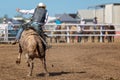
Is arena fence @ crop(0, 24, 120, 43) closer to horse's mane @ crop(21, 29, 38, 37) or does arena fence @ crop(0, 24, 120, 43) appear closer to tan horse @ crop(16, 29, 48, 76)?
horse's mane @ crop(21, 29, 38, 37)

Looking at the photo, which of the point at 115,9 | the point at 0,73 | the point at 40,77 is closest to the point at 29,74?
the point at 40,77

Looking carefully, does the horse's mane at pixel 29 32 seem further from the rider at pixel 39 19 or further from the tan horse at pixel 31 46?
the rider at pixel 39 19

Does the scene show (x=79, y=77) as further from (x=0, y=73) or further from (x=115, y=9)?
(x=115, y=9)

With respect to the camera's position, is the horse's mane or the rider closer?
the horse's mane

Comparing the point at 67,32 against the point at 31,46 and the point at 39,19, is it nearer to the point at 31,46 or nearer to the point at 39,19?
the point at 39,19

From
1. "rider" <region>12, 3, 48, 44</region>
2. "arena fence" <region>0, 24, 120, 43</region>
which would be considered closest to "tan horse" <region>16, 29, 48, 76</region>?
"rider" <region>12, 3, 48, 44</region>

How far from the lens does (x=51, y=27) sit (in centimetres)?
3247

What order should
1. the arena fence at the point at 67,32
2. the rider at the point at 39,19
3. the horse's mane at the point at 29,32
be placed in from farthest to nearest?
the arena fence at the point at 67,32
the rider at the point at 39,19
the horse's mane at the point at 29,32

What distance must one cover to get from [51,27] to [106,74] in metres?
20.2

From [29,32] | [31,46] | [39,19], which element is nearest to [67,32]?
[39,19]

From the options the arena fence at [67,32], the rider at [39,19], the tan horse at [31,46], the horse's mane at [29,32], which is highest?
the rider at [39,19]

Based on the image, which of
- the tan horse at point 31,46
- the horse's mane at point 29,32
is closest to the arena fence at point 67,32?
the horse's mane at point 29,32

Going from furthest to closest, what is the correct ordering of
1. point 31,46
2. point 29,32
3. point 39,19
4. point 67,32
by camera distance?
point 67,32 < point 39,19 < point 29,32 < point 31,46

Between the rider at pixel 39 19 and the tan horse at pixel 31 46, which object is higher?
the rider at pixel 39 19
